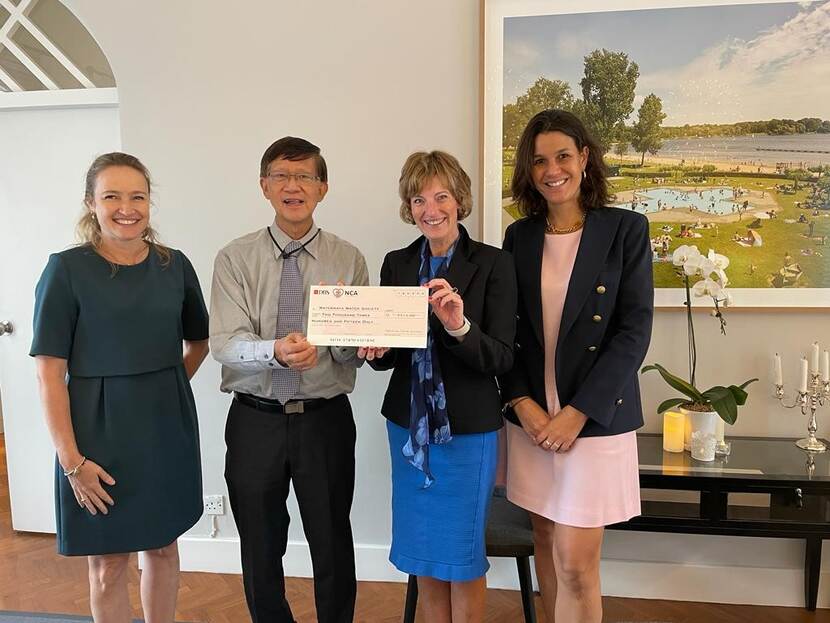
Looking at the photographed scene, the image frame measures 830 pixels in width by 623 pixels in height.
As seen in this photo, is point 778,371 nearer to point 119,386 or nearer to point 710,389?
point 710,389

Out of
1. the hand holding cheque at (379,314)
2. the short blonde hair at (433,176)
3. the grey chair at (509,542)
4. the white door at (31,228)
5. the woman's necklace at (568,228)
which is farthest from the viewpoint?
the white door at (31,228)

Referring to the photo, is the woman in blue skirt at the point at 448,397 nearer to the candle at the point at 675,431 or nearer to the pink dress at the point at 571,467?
the pink dress at the point at 571,467

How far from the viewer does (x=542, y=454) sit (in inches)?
72.6

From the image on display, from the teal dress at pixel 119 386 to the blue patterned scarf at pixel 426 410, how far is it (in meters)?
0.77

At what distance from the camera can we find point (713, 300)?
94.1 inches

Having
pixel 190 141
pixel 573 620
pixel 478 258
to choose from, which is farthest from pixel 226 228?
pixel 573 620

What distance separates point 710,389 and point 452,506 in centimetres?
125

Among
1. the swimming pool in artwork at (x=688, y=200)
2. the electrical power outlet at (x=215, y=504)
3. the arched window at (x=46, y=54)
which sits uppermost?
the arched window at (x=46, y=54)

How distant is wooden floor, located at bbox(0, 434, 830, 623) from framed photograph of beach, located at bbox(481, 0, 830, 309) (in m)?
1.27

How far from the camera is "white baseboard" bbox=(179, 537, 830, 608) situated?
2.56m

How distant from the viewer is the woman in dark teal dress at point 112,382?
1.76 metres

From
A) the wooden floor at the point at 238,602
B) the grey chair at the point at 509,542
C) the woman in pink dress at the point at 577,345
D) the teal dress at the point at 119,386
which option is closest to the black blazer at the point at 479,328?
the woman in pink dress at the point at 577,345

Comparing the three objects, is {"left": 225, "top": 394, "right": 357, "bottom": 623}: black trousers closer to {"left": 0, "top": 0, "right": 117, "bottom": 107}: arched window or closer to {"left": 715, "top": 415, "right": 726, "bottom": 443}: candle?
{"left": 715, "top": 415, "right": 726, "bottom": 443}: candle

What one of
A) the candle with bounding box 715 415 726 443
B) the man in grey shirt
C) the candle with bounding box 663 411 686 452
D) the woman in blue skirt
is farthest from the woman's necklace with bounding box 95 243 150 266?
the candle with bounding box 715 415 726 443
